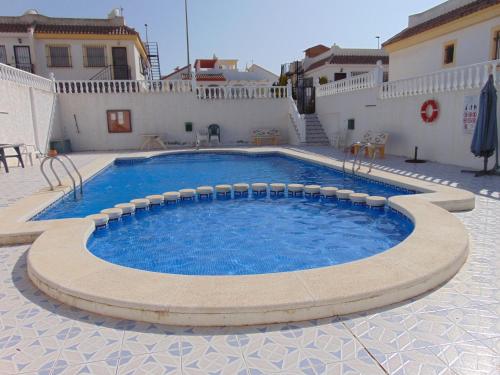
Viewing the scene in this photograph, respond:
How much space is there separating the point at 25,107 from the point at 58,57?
9.63 meters

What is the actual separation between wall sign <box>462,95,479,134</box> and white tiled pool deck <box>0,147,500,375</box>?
7.64 m

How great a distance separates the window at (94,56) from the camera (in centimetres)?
2238

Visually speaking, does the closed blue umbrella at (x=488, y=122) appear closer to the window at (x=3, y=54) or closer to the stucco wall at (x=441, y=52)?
the stucco wall at (x=441, y=52)

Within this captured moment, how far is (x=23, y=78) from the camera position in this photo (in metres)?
14.2

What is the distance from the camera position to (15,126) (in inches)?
522

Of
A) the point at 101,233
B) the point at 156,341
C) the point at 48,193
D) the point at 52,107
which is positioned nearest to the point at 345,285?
the point at 156,341

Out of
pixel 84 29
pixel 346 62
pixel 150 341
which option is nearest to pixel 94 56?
pixel 84 29

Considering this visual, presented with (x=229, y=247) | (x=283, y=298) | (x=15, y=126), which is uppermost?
(x=15, y=126)

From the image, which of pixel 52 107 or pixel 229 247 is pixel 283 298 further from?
pixel 52 107

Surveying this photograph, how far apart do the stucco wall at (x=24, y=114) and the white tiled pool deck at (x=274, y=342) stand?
36.9 ft

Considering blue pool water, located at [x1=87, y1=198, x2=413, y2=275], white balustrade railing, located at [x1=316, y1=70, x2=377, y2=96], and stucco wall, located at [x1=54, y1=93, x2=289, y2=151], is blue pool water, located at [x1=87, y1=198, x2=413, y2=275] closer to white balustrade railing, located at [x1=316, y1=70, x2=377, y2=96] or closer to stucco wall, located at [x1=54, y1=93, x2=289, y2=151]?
white balustrade railing, located at [x1=316, y1=70, x2=377, y2=96]

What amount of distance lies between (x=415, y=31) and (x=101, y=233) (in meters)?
19.1

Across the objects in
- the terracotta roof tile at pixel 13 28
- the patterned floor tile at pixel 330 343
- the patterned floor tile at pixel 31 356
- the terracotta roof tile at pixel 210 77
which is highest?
→ the terracotta roof tile at pixel 13 28

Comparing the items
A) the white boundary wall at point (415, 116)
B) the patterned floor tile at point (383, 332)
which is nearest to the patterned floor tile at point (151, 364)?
the patterned floor tile at point (383, 332)
